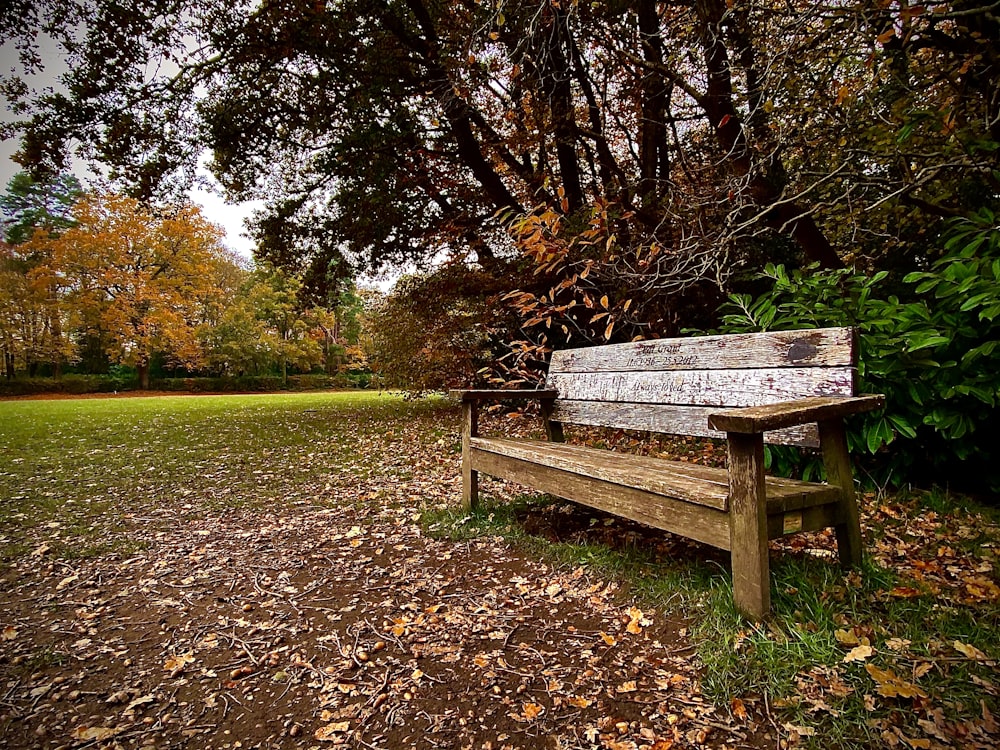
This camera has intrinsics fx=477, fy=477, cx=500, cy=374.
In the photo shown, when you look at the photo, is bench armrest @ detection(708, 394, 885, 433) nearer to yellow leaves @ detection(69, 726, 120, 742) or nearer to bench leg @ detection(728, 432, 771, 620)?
bench leg @ detection(728, 432, 771, 620)

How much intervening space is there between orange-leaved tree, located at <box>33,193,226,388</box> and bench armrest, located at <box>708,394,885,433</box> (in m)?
21.0

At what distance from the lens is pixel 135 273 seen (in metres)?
20.1

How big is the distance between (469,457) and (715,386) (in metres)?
1.67

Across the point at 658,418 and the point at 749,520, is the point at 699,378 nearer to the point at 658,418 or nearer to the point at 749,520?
the point at 658,418

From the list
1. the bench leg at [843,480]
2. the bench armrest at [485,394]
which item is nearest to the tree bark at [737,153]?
the bench armrest at [485,394]

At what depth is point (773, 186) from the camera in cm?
513

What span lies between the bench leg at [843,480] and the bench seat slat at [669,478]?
6cm

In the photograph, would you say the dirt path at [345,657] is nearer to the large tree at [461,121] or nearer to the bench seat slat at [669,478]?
the bench seat slat at [669,478]

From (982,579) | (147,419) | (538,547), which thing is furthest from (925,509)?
(147,419)

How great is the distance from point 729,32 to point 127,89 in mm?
7739

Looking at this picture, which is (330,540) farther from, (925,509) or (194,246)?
(194,246)

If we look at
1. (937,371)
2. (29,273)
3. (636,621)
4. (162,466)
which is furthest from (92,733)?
(29,273)

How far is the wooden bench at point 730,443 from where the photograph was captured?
1581 mm

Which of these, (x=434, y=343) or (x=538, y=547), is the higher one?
(x=434, y=343)
